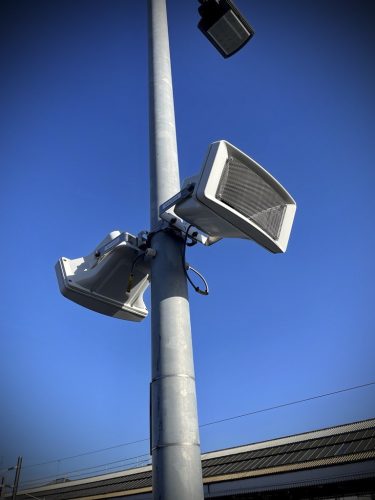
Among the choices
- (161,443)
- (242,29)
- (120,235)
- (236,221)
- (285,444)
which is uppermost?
(285,444)

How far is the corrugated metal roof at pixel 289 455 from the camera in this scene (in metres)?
12.9

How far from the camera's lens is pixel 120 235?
7.59ft

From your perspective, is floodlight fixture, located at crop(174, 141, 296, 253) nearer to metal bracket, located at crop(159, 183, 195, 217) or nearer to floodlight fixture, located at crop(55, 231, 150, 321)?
metal bracket, located at crop(159, 183, 195, 217)

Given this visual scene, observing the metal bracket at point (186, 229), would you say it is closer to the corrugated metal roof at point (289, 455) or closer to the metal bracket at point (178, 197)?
the metal bracket at point (178, 197)

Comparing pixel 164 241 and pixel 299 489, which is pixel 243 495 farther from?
pixel 164 241

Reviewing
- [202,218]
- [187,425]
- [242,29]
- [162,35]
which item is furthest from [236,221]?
[162,35]

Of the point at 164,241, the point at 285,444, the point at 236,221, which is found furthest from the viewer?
the point at 285,444

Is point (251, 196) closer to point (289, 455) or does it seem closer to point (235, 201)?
point (235, 201)

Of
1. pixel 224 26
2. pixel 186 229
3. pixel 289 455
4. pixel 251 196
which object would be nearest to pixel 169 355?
pixel 186 229

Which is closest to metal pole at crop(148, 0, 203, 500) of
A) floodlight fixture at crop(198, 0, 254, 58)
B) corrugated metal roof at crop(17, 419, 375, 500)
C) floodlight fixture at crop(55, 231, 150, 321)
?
floodlight fixture at crop(55, 231, 150, 321)

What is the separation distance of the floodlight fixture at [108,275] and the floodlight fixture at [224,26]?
1.73 meters

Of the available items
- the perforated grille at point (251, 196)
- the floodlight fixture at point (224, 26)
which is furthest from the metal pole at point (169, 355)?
the floodlight fixture at point (224, 26)

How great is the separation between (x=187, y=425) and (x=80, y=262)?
4.35ft

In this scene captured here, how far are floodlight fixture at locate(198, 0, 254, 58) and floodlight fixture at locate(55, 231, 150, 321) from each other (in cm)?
173
